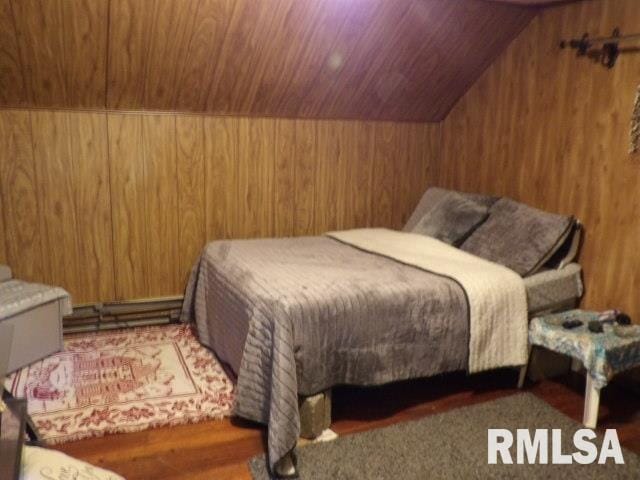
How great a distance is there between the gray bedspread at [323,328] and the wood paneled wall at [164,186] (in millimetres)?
773

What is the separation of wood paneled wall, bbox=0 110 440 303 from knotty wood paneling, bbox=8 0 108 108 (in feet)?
0.41

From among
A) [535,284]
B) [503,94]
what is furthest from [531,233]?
[503,94]

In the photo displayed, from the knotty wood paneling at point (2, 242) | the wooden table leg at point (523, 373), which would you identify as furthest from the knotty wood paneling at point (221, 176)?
the wooden table leg at point (523, 373)

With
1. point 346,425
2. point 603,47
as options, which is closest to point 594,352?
point 346,425

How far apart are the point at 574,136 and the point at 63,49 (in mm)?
2777

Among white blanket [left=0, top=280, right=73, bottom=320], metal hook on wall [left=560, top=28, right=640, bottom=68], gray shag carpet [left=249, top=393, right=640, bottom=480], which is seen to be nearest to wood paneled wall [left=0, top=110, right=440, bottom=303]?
white blanket [left=0, top=280, right=73, bottom=320]

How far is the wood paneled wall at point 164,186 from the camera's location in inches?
121

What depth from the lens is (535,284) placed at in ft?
8.87

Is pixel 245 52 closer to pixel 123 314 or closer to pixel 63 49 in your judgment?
pixel 63 49

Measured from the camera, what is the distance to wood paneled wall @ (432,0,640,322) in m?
2.69

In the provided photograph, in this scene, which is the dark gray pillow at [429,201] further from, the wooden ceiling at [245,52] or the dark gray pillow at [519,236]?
the wooden ceiling at [245,52]

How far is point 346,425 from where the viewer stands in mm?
2377

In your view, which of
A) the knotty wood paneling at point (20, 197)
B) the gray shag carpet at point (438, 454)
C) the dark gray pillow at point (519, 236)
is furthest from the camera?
the knotty wood paneling at point (20, 197)

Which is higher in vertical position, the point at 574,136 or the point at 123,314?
the point at 574,136
